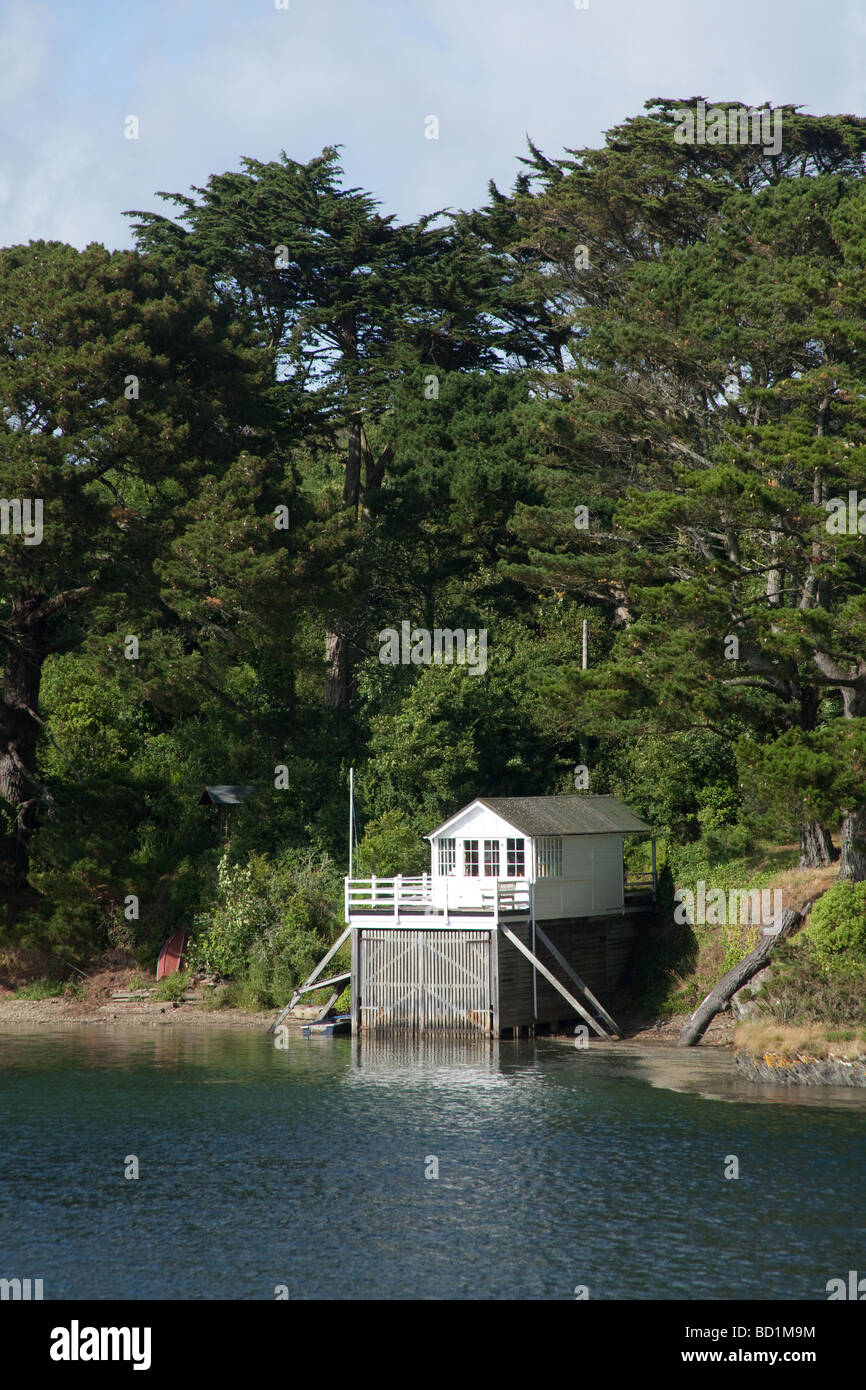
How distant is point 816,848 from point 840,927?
5348 mm

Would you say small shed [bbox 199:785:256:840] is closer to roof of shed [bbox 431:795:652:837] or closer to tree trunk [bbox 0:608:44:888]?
tree trunk [bbox 0:608:44:888]

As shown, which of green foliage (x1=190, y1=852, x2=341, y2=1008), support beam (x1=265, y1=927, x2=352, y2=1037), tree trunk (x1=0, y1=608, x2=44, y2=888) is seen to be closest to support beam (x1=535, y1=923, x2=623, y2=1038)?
support beam (x1=265, y1=927, x2=352, y2=1037)

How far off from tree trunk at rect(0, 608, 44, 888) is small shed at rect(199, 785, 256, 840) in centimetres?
636

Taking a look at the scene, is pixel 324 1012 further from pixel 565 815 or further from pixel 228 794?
pixel 228 794

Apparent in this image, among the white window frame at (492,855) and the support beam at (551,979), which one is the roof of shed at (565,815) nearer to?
the white window frame at (492,855)

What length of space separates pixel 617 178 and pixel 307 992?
104ft

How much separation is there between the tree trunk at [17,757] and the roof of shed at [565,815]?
1573cm

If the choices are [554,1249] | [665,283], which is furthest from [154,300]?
[554,1249]

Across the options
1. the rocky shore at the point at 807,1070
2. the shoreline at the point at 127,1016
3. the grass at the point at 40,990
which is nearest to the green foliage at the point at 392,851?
the shoreline at the point at 127,1016

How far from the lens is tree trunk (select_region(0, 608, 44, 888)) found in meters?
51.0

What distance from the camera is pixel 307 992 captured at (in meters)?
45.4

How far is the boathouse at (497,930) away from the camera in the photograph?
40.8m

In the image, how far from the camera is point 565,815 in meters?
44.2
